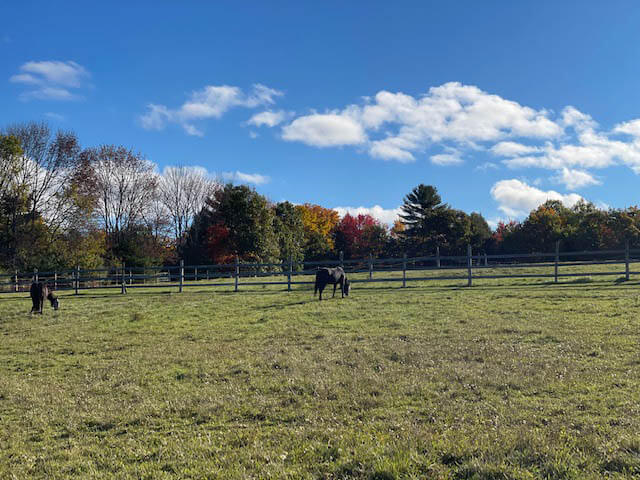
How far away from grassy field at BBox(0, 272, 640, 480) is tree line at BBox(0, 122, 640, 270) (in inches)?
1001

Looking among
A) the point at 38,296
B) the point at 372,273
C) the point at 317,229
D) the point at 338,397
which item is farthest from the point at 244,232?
the point at 338,397

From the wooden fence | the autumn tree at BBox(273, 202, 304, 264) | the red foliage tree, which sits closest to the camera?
the wooden fence

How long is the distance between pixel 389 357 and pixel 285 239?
130 feet

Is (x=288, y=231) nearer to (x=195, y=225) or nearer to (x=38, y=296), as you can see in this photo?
(x=195, y=225)

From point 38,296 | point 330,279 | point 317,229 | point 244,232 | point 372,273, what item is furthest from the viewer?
point 317,229

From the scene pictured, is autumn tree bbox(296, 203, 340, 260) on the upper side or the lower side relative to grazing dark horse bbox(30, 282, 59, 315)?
upper

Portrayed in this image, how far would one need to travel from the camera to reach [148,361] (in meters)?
8.72

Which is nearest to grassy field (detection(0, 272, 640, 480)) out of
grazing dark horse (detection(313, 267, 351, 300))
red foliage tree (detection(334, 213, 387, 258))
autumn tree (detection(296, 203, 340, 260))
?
grazing dark horse (detection(313, 267, 351, 300))

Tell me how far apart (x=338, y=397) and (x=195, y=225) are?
161 feet

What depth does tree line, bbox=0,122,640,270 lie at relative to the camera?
111 ft

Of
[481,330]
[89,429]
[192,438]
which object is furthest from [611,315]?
[89,429]

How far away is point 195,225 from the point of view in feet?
173

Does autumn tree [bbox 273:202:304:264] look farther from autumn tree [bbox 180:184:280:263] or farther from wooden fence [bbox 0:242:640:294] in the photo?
wooden fence [bbox 0:242:640:294]

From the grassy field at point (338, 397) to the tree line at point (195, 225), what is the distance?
83.4 ft
